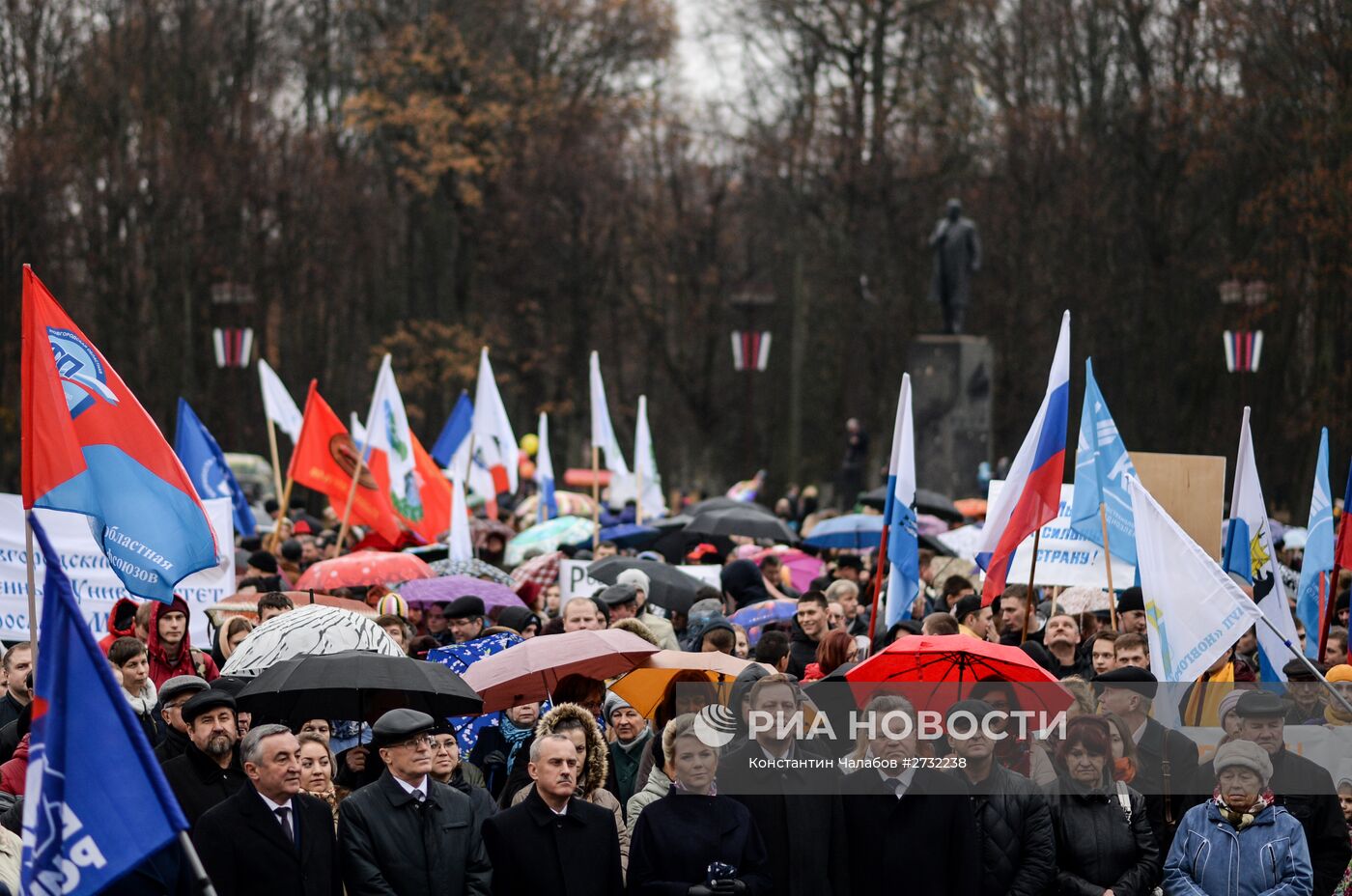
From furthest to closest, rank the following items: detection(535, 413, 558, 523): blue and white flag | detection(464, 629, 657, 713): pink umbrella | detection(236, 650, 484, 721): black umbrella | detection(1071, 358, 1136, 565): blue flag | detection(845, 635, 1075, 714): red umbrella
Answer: detection(535, 413, 558, 523): blue and white flag, detection(1071, 358, 1136, 565): blue flag, detection(464, 629, 657, 713): pink umbrella, detection(845, 635, 1075, 714): red umbrella, detection(236, 650, 484, 721): black umbrella

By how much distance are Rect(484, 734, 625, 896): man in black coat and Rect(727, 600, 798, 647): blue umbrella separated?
18.9 feet

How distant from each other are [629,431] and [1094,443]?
38.5m

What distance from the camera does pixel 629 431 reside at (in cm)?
5081

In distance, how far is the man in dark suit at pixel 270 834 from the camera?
6945 millimetres

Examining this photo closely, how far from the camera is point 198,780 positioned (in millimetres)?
7727

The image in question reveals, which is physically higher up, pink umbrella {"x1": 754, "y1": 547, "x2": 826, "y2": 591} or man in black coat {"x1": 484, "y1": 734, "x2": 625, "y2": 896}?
man in black coat {"x1": 484, "y1": 734, "x2": 625, "y2": 896}

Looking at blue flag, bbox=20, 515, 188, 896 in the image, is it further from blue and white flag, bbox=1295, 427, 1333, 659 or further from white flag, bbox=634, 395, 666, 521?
white flag, bbox=634, 395, 666, 521

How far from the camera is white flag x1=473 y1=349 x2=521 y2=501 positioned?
21281 millimetres

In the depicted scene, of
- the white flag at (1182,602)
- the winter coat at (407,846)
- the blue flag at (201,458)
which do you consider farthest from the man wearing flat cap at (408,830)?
the blue flag at (201,458)

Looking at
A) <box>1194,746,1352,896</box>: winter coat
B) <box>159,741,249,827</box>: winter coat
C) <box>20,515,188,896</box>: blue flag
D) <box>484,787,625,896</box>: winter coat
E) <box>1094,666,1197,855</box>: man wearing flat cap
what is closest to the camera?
<box>20,515,188,896</box>: blue flag

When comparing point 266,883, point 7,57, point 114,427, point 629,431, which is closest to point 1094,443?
point 114,427

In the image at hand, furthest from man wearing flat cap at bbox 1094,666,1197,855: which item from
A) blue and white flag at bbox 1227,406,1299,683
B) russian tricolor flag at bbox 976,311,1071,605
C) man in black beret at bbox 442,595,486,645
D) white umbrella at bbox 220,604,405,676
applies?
man in black beret at bbox 442,595,486,645

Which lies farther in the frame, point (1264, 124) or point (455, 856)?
point (1264, 124)

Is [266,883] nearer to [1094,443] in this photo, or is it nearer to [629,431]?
[1094,443]
